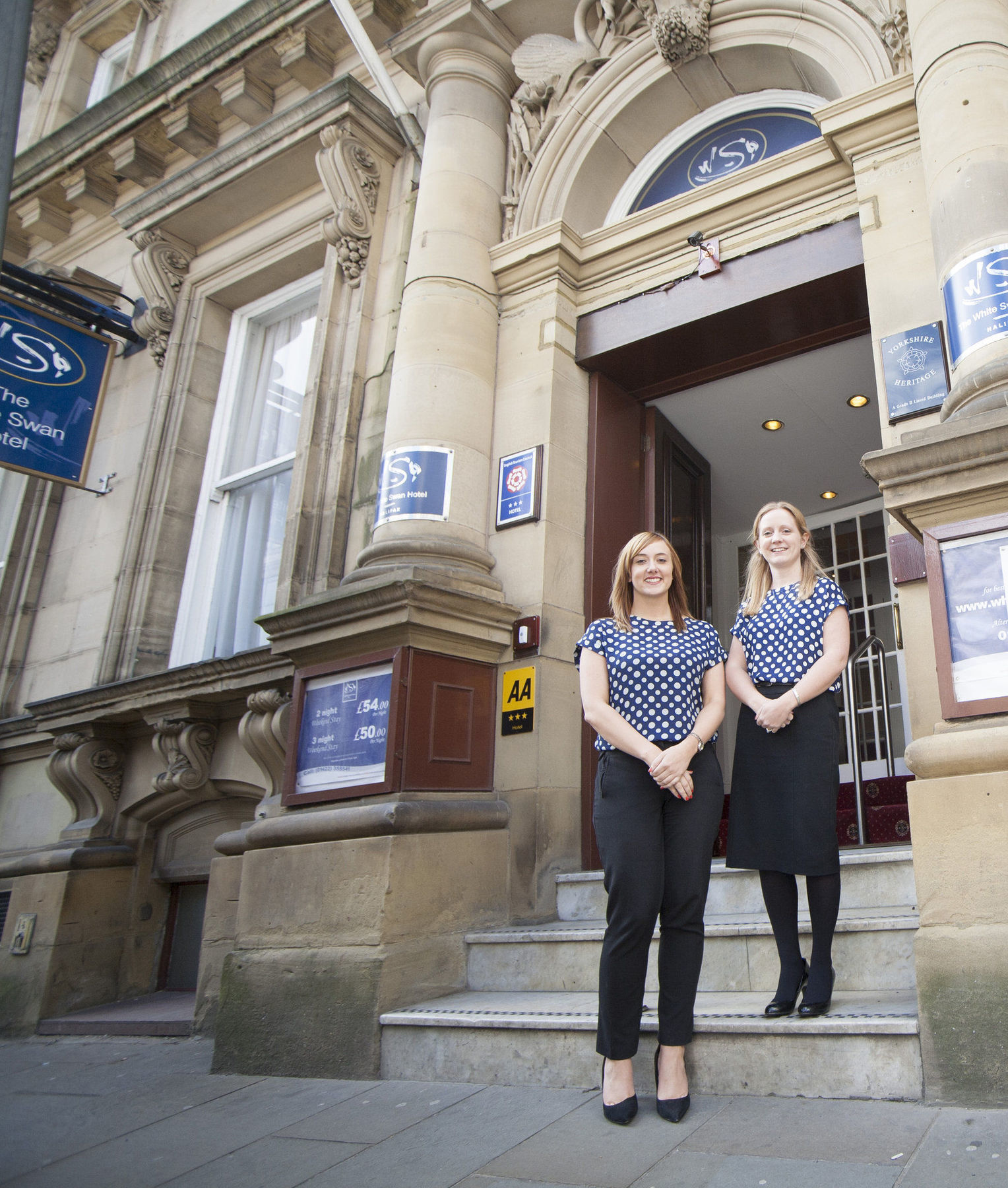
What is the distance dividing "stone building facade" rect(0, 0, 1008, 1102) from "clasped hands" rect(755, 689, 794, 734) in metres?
0.48

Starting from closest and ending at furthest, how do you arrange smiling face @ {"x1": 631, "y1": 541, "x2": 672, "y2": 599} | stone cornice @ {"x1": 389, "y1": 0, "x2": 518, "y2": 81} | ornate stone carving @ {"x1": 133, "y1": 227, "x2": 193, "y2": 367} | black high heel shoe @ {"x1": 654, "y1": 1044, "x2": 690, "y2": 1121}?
black high heel shoe @ {"x1": 654, "y1": 1044, "x2": 690, "y2": 1121}, smiling face @ {"x1": 631, "y1": 541, "x2": 672, "y2": 599}, stone cornice @ {"x1": 389, "y1": 0, "x2": 518, "y2": 81}, ornate stone carving @ {"x1": 133, "y1": 227, "x2": 193, "y2": 367}

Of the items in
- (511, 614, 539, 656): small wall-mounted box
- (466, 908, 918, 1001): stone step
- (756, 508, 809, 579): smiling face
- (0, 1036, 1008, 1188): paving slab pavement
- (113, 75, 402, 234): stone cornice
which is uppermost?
(113, 75, 402, 234): stone cornice

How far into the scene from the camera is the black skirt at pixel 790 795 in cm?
338

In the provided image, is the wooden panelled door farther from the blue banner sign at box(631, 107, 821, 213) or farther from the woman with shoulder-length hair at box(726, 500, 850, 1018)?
the woman with shoulder-length hair at box(726, 500, 850, 1018)

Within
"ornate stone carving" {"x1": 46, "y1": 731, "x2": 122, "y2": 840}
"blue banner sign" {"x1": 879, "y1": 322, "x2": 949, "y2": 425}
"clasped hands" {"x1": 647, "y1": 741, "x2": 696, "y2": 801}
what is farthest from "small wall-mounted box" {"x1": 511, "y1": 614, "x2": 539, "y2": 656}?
"ornate stone carving" {"x1": 46, "y1": 731, "x2": 122, "y2": 840}

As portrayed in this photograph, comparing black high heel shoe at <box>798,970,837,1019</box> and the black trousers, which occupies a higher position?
the black trousers

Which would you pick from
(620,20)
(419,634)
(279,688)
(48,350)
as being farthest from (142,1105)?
(620,20)

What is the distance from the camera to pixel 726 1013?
3490 mm

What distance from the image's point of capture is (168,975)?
800 cm

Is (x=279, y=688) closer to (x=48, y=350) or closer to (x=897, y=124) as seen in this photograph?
(x=48, y=350)

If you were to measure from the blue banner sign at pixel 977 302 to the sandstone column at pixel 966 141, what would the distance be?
13mm

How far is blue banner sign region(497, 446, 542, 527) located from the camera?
21.2 feet

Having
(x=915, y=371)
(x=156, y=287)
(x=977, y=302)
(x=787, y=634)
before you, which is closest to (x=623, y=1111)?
(x=787, y=634)

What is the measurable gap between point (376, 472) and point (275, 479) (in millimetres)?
1800
